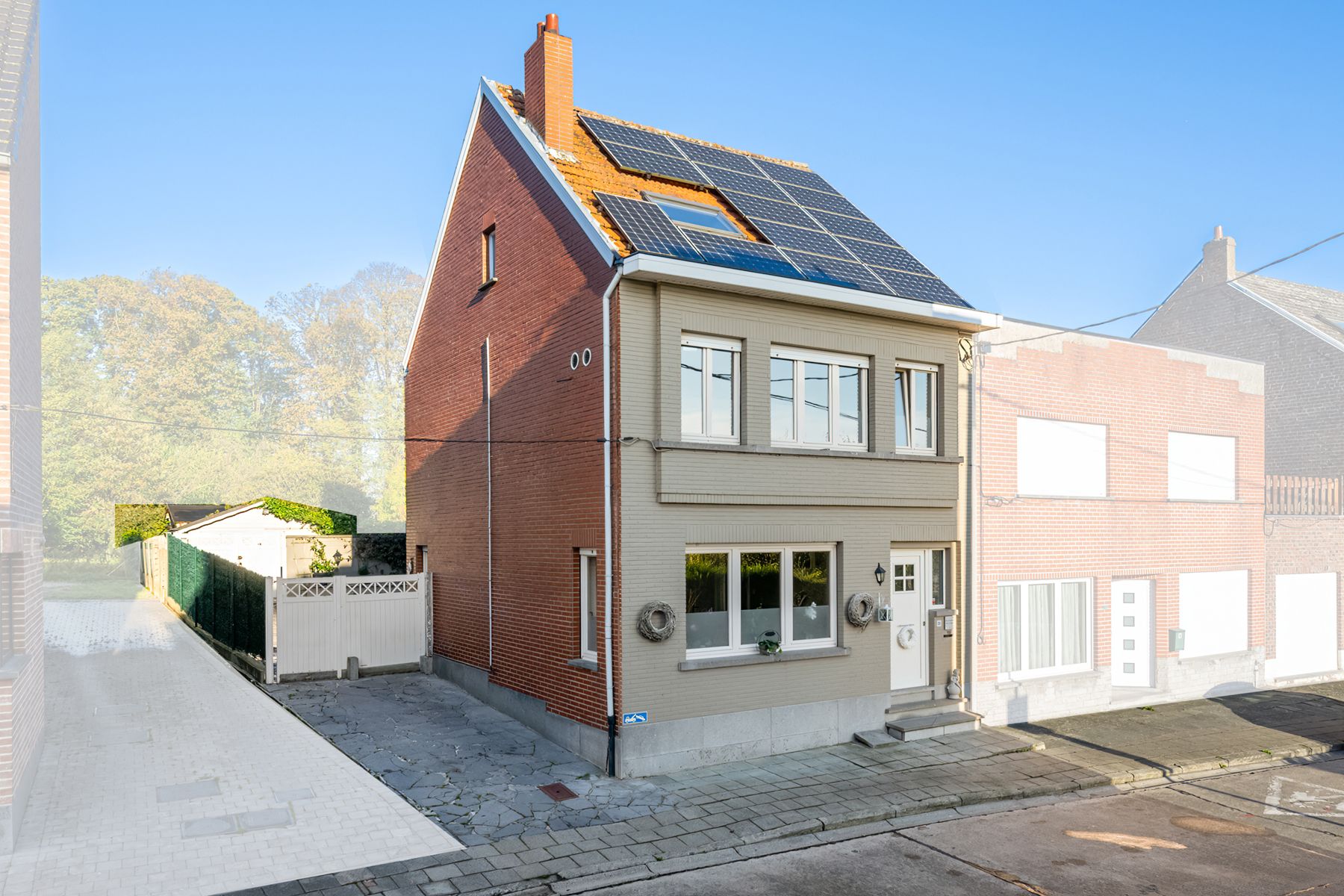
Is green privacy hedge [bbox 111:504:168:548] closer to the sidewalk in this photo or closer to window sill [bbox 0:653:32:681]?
window sill [bbox 0:653:32:681]

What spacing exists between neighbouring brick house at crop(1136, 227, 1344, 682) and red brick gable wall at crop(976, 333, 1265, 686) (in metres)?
1.06

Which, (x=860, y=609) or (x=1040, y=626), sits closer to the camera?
(x=860, y=609)

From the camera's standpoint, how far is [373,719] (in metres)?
14.1

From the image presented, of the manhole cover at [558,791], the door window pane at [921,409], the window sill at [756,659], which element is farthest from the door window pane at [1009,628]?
the manhole cover at [558,791]

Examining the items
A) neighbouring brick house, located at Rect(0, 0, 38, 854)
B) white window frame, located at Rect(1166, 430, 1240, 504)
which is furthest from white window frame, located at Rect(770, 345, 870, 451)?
neighbouring brick house, located at Rect(0, 0, 38, 854)

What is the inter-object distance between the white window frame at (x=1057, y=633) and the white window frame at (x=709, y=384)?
19.5 feet

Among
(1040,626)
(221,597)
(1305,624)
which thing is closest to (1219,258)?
(1305,624)

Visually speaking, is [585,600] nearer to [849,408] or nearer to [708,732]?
[708,732]

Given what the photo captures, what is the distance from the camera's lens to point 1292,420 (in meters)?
23.6

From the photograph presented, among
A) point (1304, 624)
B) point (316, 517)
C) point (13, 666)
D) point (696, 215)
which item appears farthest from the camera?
point (316, 517)

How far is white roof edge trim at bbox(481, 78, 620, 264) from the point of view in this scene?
12.5 meters

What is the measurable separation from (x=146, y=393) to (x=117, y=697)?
173 ft

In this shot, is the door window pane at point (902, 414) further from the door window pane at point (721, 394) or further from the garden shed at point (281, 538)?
the garden shed at point (281, 538)

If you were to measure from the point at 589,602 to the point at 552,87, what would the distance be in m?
8.03
